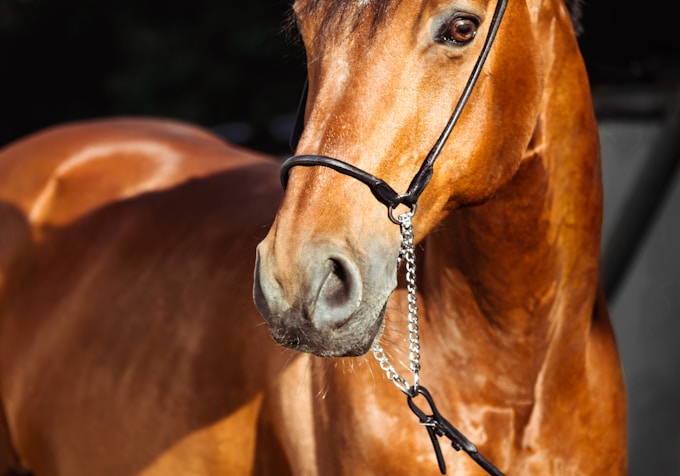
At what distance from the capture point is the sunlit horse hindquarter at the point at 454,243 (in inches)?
54.8

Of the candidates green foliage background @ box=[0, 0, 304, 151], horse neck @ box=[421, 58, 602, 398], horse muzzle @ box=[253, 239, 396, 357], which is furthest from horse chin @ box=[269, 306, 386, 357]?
green foliage background @ box=[0, 0, 304, 151]

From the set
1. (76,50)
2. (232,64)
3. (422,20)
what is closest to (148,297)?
(422,20)

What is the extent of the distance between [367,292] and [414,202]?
18cm

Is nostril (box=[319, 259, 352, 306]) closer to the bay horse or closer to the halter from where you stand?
the bay horse

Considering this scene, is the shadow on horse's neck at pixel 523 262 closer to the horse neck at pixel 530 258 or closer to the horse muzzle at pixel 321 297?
the horse neck at pixel 530 258

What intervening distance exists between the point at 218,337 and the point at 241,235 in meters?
0.27

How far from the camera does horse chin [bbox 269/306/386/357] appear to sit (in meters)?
1.37

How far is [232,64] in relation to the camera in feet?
24.4

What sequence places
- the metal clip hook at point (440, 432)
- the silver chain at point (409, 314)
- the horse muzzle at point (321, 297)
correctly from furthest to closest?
the metal clip hook at point (440, 432)
the silver chain at point (409, 314)
the horse muzzle at point (321, 297)

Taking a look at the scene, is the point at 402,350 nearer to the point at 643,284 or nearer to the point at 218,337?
the point at 218,337

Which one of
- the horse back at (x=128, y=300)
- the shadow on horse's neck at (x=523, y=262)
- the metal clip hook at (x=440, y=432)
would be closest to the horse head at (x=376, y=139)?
the shadow on horse's neck at (x=523, y=262)

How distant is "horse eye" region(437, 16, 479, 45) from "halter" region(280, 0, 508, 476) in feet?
0.12

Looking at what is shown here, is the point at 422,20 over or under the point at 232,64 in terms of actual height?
over

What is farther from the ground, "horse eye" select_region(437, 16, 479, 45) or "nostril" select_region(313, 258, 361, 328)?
"horse eye" select_region(437, 16, 479, 45)
